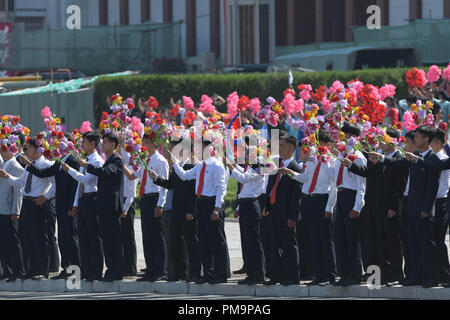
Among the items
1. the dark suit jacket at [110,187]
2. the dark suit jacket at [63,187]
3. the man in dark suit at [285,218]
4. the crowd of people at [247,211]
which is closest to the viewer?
the crowd of people at [247,211]

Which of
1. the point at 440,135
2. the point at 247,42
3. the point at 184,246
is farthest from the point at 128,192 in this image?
the point at 247,42

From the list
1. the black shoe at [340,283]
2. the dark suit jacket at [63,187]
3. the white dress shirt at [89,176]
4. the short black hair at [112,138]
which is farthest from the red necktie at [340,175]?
the dark suit jacket at [63,187]

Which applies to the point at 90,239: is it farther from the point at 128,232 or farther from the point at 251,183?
the point at 251,183

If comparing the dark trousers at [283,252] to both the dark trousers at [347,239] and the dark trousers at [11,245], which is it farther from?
the dark trousers at [11,245]

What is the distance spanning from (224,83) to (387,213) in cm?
1842

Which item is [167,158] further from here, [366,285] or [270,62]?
[270,62]

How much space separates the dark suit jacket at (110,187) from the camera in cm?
1445

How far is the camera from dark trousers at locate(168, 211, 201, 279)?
47.9 ft

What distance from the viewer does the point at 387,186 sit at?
13672 millimetres

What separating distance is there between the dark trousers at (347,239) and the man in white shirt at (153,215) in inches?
89.7

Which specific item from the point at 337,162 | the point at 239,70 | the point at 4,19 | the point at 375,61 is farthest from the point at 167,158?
the point at 4,19

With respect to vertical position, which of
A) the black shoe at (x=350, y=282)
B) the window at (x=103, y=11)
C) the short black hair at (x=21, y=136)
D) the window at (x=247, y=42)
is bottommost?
the black shoe at (x=350, y=282)

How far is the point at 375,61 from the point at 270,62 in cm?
954
